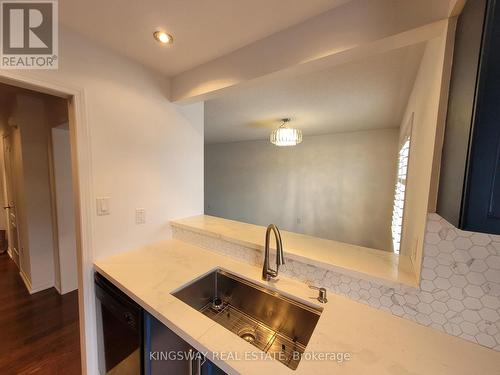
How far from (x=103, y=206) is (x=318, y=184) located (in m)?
3.92

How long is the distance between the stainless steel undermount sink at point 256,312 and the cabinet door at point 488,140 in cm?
74

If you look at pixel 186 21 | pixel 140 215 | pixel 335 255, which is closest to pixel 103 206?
pixel 140 215

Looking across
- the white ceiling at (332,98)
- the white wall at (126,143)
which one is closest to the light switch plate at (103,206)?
the white wall at (126,143)

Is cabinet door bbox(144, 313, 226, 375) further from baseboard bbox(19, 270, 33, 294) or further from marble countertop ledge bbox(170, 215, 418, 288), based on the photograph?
baseboard bbox(19, 270, 33, 294)

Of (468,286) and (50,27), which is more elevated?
(50,27)

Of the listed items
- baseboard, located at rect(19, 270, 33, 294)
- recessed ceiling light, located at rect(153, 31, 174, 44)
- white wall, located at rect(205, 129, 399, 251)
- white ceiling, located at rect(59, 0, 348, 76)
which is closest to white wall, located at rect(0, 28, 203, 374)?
white ceiling, located at rect(59, 0, 348, 76)

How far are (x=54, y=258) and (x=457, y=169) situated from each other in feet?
11.9

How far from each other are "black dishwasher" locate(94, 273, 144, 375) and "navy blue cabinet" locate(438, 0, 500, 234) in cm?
132

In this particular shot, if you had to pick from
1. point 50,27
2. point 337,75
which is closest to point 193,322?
point 50,27

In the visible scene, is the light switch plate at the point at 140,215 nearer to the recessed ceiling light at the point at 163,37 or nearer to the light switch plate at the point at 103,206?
the light switch plate at the point at 103,206

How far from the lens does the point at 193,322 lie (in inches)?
33.5

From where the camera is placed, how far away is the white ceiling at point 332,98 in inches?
62.2

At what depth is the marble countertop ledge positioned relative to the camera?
36.7 inches

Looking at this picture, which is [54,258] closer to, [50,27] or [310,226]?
[50,27]
